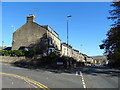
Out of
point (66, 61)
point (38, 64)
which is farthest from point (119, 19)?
point (38, 64)

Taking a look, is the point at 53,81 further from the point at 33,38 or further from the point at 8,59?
the point at 33,38

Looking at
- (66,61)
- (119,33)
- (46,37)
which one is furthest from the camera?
(46,37)

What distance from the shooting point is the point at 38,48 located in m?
38.4

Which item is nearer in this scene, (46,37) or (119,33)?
(119,33)

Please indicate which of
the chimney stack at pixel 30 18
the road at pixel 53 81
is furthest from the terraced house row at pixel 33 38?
the road at pixel 53 81

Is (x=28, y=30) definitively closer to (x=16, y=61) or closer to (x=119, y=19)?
(x=16, y=61)

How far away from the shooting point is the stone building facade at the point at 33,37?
126ft

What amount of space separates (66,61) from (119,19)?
13.4 m

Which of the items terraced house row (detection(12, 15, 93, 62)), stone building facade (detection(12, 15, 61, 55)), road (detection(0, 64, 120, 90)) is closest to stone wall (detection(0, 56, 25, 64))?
terraced house row (detection(12, 15, 93, 62))

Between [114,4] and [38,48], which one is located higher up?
[114,4]

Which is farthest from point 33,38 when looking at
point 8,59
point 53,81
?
point 53,81

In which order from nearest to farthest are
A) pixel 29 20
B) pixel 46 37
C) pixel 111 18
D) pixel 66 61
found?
pixel 111 18, pixel 66 61, pixel 46 37, pixel 29 20

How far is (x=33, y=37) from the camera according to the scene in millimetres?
39812

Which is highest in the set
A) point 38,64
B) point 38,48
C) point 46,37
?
point 46,37
